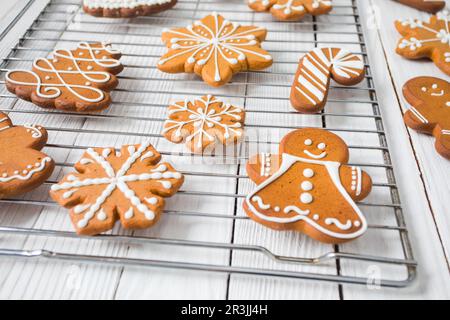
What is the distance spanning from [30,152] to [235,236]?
0.57 m

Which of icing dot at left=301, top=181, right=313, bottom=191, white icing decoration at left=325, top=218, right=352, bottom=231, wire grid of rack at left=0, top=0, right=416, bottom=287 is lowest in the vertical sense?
wire grid of rack at left=0, top=0, right=416, bottom=287

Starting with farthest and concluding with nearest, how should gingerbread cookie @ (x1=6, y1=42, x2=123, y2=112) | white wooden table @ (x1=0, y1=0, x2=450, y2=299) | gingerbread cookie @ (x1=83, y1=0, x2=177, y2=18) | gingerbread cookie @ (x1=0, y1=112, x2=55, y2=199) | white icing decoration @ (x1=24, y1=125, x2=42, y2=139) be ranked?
1. gingerbread cookie @ (x1=83, y1=0, x2=177, y2=18)
2. gingerbread cookie @ (x1=6, y1=42, x2=123, y2=112)
3. white icing decoration @ (x1=24, y1=125, x2=42, y2=139)
4. gingerbread cookie @ (x1=0, y1=112, x2=55, y2=199)
5. white wooden table @ (x1=0, y1=0, x2=450, y2=299)

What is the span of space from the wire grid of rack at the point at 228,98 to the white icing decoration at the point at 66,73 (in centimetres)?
6

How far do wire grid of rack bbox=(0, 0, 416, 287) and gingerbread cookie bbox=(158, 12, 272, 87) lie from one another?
6 centimetres

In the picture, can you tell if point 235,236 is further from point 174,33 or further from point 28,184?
point 174,33

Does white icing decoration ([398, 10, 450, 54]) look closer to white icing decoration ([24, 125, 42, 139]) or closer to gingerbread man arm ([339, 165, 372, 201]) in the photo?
gingerbread man arm ([339, 165, 372, 201])

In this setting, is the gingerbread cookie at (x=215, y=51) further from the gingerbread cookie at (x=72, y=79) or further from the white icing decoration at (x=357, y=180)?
the white icing decoration at (x=357, y=180)

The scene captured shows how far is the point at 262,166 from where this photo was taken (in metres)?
1.09

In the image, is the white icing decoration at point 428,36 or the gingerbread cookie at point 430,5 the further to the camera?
the gingerbread cookie at point 430,5

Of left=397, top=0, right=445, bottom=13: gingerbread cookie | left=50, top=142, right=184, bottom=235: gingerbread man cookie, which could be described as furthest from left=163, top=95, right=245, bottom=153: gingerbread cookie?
left=397, top=0, right=445, bottom=13: gingerbread cookie

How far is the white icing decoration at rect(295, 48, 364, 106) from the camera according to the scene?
4.33 ft

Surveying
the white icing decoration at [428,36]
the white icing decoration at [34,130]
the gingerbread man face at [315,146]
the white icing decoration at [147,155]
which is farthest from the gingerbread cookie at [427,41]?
the white icing decoration at [34,130]

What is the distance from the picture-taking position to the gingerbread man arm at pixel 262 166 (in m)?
1.08

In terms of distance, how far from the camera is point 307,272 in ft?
3.16
